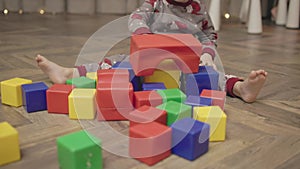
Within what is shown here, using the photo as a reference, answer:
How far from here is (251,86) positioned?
0.78 metres

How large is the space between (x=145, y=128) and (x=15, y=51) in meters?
0.89

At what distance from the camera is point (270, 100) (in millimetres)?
832

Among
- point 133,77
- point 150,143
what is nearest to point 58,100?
point 133,77

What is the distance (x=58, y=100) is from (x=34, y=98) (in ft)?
0.16

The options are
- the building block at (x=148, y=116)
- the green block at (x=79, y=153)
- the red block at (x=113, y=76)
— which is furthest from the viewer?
the red block at (x=113, y=76)

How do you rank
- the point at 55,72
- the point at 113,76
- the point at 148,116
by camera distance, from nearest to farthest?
the point at 148,116, the point at 113,76, the point at 55,72

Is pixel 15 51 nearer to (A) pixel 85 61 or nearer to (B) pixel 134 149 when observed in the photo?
(A) pixel 85 61

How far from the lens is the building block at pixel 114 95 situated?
0.67 meters

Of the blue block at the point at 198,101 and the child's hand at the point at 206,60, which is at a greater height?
the child's hand at the point at 206,60

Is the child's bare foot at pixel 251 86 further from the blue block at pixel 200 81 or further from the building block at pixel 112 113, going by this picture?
the building block at pixel 112 113

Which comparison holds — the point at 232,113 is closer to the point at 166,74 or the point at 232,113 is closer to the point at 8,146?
the point at 166,74

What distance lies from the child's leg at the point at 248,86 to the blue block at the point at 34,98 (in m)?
0.41

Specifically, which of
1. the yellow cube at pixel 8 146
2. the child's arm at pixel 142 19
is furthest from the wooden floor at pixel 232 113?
the child's arm at pixel 142 19

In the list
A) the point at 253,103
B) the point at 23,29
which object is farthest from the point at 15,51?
the point at 253,103
